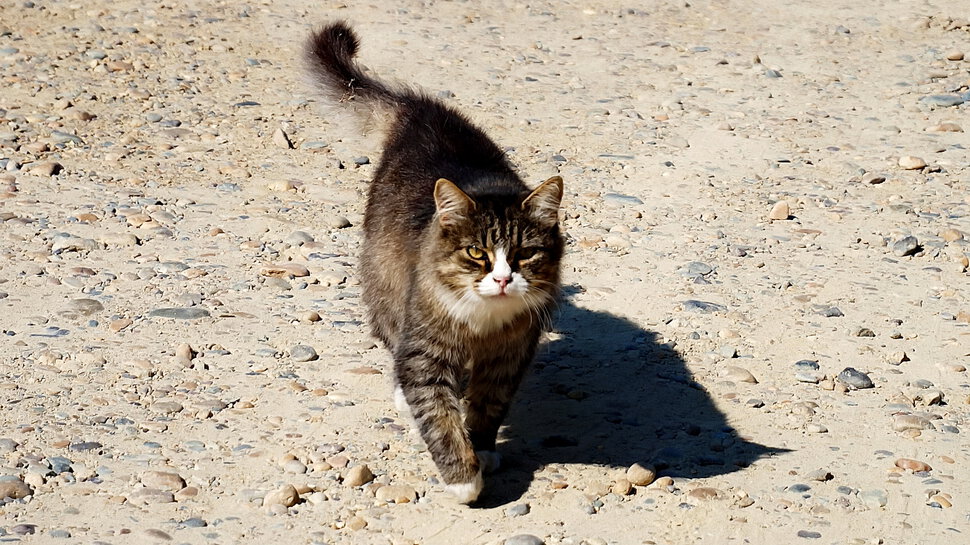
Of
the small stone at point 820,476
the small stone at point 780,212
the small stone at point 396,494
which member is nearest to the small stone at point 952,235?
the small stone at point 780,212

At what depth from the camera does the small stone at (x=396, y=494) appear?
450cm

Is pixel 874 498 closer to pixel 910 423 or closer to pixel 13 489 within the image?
pixel 910 423

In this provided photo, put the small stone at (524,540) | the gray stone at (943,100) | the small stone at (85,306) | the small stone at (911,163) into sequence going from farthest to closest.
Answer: the gray stone at (943,100)
the small stone at (911,163)
the small stone at (85,306)
the small stone at (524,540)

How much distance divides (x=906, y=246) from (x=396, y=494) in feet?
12.1

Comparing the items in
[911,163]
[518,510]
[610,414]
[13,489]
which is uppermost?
[911,163]

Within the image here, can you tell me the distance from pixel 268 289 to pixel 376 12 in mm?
4860

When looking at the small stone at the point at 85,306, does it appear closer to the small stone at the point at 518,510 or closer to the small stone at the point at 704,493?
the small stone at the point at 518,510

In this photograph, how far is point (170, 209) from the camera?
7.00 meters

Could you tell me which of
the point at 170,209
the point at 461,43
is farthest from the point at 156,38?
the point at 170,209

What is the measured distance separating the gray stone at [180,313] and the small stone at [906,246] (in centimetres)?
388

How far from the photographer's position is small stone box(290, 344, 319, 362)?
554cm

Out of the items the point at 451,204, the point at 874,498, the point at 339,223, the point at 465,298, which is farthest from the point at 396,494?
the point at 339,223

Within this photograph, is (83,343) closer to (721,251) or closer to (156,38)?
(721,251)

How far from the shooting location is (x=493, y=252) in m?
4.54
